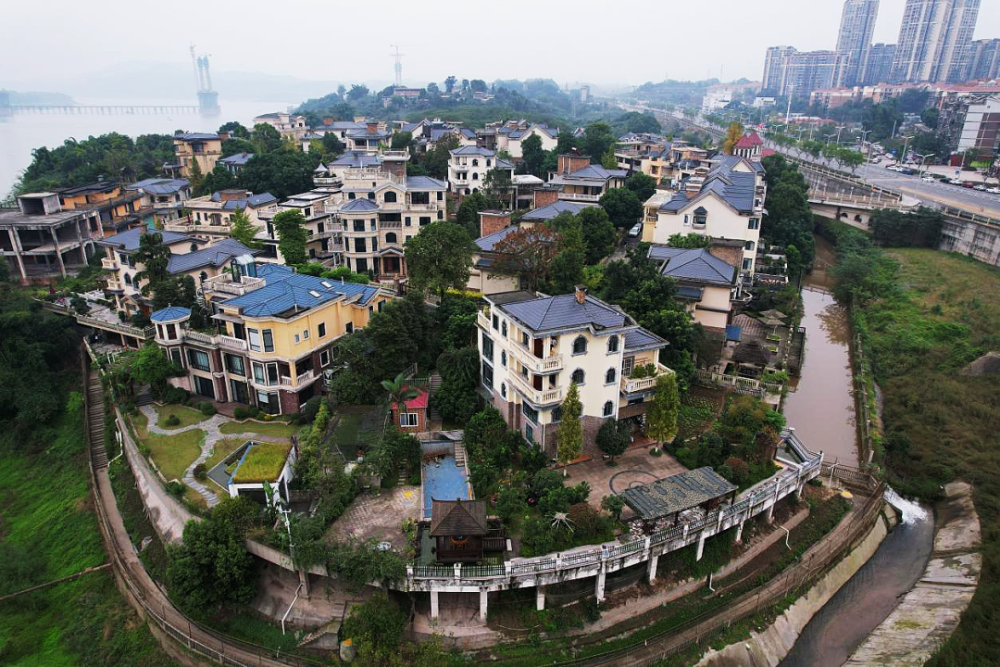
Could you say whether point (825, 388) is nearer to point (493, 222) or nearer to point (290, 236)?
point (493, 222)

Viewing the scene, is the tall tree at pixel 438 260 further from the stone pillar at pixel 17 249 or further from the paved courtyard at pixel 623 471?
the stone pillar at pixel 17 249

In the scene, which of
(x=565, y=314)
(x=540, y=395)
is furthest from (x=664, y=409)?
(x=565, y=314)

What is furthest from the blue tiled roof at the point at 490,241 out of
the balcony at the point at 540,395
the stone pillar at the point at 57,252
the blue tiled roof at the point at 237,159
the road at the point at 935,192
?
the road at the point at 935,192

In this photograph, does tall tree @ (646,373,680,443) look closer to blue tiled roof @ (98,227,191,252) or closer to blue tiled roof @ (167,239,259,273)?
blue tiled roof @ (167,239,259,273)

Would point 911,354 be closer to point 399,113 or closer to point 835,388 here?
point 835,388

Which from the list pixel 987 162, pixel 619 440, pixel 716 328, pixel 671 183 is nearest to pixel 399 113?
pixel 671 183

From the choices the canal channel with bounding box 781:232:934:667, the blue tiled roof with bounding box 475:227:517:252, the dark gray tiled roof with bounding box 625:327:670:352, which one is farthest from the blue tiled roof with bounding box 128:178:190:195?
the canal channel with bounding box 781:232:934:667
